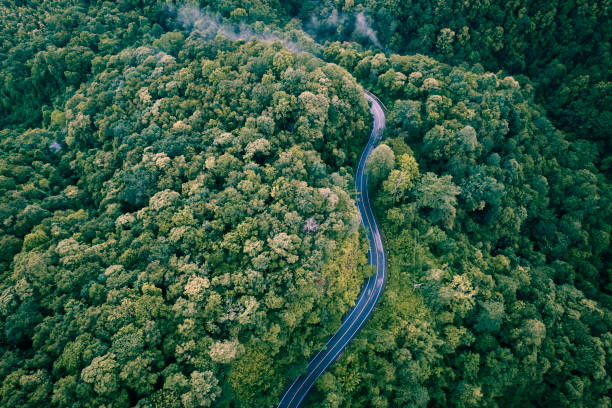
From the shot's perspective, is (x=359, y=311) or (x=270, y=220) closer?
(x=270, y=220)

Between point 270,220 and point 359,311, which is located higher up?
point 270,220

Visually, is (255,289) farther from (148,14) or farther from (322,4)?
(322,4)

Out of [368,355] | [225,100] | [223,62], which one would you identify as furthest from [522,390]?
[223,62]

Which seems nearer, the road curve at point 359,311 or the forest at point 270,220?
the forest at point 270,220
